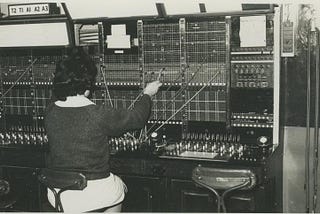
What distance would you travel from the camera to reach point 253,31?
3748mm

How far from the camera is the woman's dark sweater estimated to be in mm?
2965

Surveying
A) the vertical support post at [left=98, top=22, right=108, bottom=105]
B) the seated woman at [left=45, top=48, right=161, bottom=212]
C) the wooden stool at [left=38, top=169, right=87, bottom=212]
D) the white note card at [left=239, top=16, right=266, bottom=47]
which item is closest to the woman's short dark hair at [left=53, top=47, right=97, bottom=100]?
the seated woman at [left=45, top=48, right=161, bottom=212]

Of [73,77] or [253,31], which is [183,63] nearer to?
[253,31]

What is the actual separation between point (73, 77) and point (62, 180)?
68cm

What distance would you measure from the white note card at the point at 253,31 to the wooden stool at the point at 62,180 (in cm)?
178

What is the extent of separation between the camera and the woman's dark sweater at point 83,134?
2965 millimetres

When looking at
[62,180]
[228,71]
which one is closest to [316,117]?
[228,71]

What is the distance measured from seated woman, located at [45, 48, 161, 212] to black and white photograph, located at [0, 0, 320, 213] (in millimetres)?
17

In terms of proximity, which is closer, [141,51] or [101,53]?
[141,51]

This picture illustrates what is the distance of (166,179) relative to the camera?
12.3ft

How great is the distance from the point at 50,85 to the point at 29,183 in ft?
3.12

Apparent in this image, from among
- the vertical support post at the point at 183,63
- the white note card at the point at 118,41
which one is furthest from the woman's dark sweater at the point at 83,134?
the white note card at the point at 118,41

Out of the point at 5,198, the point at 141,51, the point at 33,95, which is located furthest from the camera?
the point at 33,95

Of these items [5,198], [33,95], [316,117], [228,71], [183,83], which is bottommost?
[5,198]
